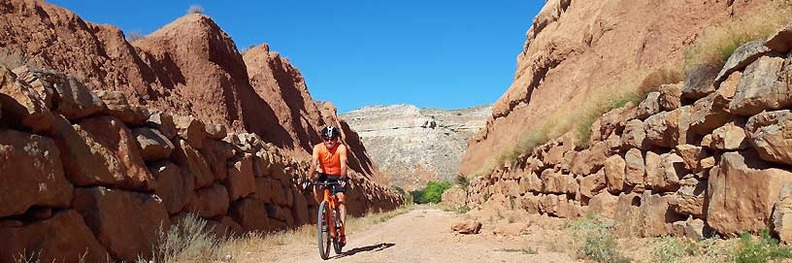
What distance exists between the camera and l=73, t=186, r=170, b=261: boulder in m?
5.88

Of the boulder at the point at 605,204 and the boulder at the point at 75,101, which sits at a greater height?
the boulder at the point at 75,101

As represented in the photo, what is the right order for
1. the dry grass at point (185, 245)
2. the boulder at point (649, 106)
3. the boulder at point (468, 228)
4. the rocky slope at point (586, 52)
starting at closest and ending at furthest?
the dry grass at point (185, 245) → the boulder at point (649, 106) → the boulder at point (468, 228) → the rocky slope at point (586, 52)

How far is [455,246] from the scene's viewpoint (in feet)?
27.9

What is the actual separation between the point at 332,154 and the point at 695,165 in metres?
4.55

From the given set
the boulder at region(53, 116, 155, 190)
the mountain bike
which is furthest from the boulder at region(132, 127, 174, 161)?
the mountain bike

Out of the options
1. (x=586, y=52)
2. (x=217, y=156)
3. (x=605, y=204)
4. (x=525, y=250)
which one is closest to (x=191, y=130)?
(x=217, y=156)

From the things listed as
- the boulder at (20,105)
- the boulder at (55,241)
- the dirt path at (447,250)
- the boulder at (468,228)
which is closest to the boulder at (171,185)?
the dirt path at (447,250)

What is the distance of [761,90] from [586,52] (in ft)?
47.2

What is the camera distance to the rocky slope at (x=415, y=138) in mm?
82375

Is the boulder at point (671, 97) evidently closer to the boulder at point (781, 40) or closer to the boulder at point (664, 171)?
the boulder at point (664, 171)

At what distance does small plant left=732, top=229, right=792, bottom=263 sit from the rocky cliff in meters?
6.00

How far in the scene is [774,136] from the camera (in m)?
5.44

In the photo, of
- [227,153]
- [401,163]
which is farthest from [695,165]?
[401,163]

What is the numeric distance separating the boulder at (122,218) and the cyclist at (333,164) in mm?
2042
